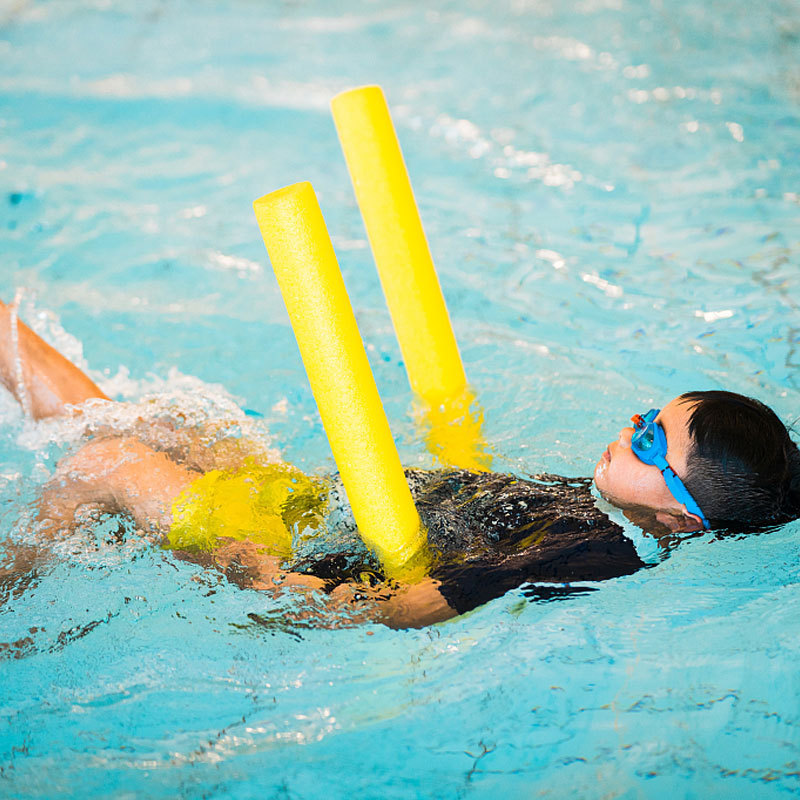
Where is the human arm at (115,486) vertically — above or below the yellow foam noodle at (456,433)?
above

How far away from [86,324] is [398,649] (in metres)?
2.56

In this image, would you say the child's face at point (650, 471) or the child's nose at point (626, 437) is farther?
the child's nose at point (626, 437)

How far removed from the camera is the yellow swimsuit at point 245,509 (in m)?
2.41

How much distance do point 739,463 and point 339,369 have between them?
105 centimetres

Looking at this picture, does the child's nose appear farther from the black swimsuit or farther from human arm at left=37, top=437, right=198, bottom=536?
human arm at left=37, top=437, right=198, bottom=536

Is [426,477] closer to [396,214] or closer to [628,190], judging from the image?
[396,214]

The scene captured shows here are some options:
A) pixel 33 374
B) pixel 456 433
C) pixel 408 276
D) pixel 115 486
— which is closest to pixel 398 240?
pixel 408 276

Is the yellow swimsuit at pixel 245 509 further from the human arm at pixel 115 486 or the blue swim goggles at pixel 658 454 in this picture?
the blue swim goggles at pixel 658 454

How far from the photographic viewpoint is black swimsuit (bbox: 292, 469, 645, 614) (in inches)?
89.1

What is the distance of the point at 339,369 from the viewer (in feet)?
6.37

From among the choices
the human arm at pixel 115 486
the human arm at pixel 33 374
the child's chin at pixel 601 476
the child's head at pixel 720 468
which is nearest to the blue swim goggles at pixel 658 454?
the child's head at pixel 720 468

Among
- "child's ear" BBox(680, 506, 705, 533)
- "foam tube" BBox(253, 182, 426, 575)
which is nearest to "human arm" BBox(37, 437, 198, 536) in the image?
"foam tube" BBox(253, 182, 426, 575)

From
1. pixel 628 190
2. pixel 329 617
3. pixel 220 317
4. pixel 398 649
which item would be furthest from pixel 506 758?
pixel 628 190

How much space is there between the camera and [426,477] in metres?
2.67
